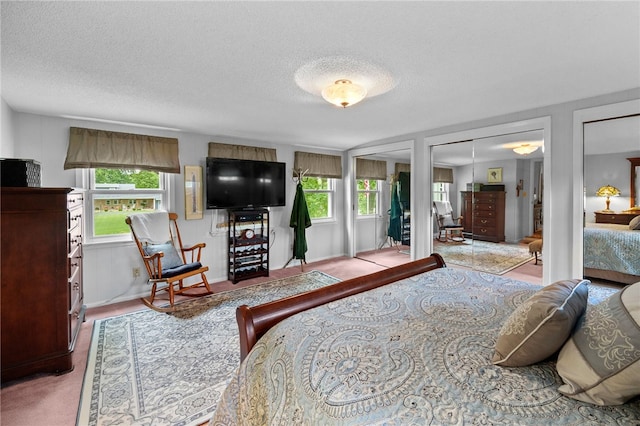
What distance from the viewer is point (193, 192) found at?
4.07 metres

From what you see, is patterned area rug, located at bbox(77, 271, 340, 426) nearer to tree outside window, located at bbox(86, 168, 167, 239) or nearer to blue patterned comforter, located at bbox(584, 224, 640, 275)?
tree outside window, located at bbox(86, 168, 167, 239)

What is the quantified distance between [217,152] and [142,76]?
2.04 meters

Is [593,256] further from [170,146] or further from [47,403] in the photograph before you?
[170,146]

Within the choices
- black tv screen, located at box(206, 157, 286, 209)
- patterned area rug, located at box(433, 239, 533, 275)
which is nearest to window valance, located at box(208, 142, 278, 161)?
black tv screen, located at box(206, 157, 286, 209)

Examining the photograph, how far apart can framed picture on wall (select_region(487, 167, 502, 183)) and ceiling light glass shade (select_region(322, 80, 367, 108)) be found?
2310 mm

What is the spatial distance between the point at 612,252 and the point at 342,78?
9.90 ft

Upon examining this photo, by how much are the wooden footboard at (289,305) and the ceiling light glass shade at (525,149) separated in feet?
7.52

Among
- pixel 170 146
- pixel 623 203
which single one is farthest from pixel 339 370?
pixel 170 146

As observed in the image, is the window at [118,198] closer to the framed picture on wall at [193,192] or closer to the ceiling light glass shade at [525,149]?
the framed picture on wall at [193,192]

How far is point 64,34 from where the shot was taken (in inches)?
64.2

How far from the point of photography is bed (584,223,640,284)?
8.79 ft

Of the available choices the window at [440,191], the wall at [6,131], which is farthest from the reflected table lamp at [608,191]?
the wall at [6,131]

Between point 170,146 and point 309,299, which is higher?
point 170,146

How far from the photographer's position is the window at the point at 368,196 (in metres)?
5.26
